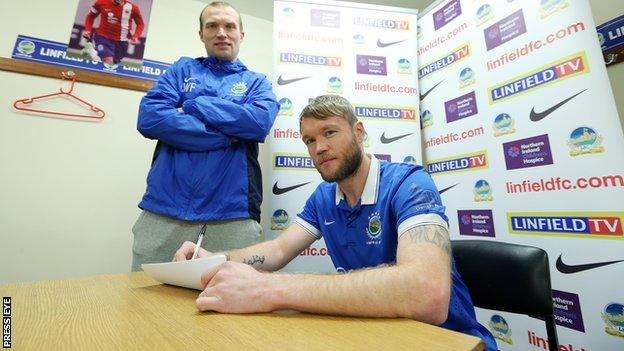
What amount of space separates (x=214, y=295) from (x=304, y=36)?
204cm

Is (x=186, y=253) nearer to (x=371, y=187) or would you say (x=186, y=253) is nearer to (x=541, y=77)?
(x=371, y=187)

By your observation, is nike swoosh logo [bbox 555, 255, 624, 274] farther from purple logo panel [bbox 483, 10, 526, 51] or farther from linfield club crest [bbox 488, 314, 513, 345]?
purple logo panel [bbox 483, 10, 526, 51]

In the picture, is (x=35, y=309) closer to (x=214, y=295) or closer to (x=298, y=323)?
(x=214, y=295)

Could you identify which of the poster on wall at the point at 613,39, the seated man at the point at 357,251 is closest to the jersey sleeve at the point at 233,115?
the seated man at the point at 357,251

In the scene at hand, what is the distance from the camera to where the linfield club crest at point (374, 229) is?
0.93 meters

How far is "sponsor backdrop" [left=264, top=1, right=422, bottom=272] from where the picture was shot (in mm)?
1994

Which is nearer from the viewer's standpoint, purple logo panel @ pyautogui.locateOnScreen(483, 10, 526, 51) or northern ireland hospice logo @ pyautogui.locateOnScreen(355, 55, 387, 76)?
purple logo panel @ pyautogui.locateOnScreen(483, 10, 526, 51)

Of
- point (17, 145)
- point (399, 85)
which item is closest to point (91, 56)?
point (17, 145)

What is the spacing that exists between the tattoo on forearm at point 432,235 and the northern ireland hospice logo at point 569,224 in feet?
3.64

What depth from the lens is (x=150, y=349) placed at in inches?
15.6

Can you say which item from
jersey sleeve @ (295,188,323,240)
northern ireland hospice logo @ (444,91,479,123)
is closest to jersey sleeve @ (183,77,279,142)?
jersey sleeve @ (295,188,323,240)

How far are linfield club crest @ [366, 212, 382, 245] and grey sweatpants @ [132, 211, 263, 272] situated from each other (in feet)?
2.06

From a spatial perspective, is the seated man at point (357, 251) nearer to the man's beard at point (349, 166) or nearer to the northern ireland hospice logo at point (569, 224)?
the man's beard at point (349, 166)

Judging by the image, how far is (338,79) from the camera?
2.16 m
